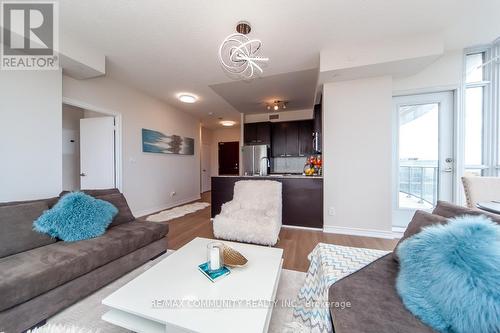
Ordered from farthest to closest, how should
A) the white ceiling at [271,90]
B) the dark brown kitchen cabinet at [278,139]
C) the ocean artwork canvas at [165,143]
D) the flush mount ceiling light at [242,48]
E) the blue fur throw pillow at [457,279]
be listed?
the dark brown kitchen cabinet at [278,139] → the ocean artwork canvas at [165,143] → the white ceiling at [271,90] → the flush mount ceiling light at [242,48] → the blue fur throw pillow at [457,279]

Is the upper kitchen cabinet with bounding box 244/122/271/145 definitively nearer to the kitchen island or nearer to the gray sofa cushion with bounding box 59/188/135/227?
the kitchen island

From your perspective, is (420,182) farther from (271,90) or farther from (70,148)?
(70,148)

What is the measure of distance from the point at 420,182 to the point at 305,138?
2.63 meters

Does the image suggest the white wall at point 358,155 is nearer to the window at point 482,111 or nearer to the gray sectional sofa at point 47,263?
the window at point 482,111

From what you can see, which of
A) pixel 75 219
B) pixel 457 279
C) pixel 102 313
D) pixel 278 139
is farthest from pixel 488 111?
pixel 75 219

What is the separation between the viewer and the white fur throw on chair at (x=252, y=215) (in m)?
2.36

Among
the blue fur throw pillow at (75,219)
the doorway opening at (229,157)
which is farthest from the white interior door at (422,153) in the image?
the doorway opening at (229,157)

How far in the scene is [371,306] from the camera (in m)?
0.88

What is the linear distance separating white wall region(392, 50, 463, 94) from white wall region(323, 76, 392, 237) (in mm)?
436

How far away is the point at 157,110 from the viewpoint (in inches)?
171

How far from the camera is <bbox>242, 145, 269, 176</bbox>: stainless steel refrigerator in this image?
5.18 m

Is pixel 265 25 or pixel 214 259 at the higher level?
pixel 265 25

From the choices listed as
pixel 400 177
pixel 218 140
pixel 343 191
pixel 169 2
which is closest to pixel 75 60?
pixel 169 2

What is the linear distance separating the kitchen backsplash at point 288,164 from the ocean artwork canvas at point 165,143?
8.40ft
